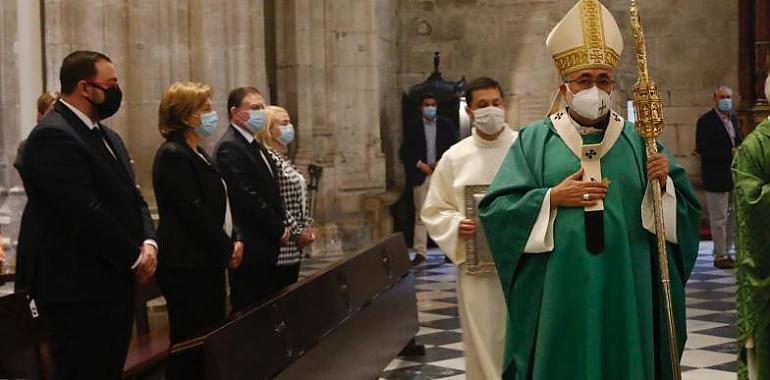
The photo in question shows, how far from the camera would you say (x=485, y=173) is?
5328 millimetres

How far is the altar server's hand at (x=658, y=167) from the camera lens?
13.3ft

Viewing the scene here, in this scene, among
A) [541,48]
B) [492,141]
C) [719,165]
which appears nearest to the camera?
[492,141]

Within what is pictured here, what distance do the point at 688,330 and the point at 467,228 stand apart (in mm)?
3630

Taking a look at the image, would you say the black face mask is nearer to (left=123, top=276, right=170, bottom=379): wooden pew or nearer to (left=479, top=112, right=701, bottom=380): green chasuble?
(left=123, top=276, right=170, bottom=379): wooden pew

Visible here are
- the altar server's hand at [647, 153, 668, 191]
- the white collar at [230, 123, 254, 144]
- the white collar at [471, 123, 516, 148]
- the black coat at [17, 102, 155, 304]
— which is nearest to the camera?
the altar server's hand at [647, 153, 668, 191]

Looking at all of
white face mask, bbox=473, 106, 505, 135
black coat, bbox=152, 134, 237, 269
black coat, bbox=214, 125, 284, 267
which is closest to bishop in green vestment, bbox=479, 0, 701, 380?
white face mask, bbox=473, 106, 505, 135

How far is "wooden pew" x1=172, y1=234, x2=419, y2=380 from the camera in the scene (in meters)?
3.88

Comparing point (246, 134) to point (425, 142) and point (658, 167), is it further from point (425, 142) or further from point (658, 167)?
point (425, 142)

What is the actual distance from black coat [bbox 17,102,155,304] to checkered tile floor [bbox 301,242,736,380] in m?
2.84

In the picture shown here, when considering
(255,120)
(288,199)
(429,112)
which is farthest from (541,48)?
(255,120)

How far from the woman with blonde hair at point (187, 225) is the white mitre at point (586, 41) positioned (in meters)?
1.88

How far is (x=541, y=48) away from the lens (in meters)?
16.1

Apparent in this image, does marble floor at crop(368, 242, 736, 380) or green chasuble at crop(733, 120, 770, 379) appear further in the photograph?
marble floor at crop(368, 242, 736, 380)

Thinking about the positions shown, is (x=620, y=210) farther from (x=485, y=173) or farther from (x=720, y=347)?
(x=720, y=347)
